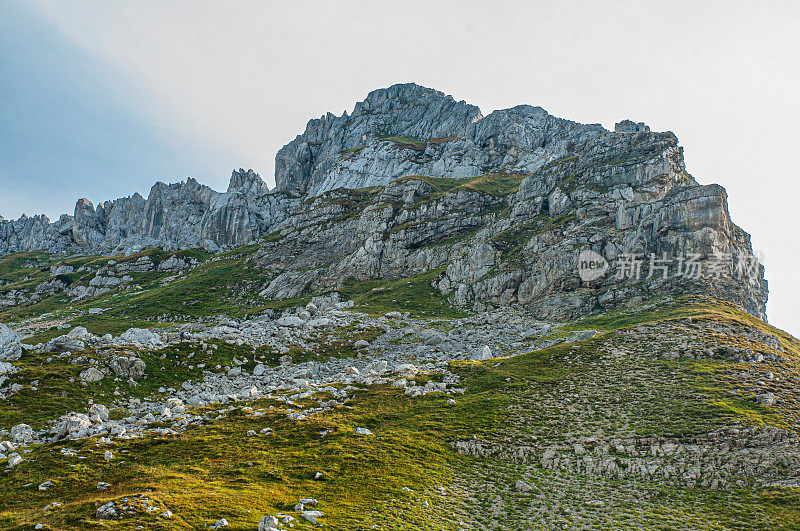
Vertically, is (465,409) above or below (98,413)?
above

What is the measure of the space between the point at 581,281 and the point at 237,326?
67640 mm

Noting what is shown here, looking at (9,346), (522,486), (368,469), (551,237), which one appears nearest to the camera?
(522,486)

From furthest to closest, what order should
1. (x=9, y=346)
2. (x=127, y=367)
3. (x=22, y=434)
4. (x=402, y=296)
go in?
(x=402, y=296) → (x=127, y=367) → (x=9, y=346) → (x=22, y=434)

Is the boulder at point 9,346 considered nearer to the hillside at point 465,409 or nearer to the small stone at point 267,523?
the hillside at point 465,409

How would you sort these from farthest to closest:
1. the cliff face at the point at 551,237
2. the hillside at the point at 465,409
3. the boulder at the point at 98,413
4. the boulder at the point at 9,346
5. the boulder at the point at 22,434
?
1. the cliff face at the point at 551,237
2. the boulder at the point at 9,346
3. the boulder at the point at 98,413
4. the boulder at the point at 22,434
5. the hillside at the point at 465,409

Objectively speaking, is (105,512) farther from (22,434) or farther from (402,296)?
(402,296)

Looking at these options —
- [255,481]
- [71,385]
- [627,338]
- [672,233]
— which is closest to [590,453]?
[255,481]

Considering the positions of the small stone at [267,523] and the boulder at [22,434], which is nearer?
the small stone at [267,523]

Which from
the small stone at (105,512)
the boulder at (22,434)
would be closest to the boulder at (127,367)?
the boulder at (22,434)

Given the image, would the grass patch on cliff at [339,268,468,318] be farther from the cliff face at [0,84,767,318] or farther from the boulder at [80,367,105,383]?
the boulder at [80,367,105,383]

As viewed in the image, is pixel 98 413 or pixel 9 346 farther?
pixel 9 346

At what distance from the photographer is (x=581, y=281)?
82.5 metres

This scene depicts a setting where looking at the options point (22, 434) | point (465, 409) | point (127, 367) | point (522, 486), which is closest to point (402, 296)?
point (127, 367)

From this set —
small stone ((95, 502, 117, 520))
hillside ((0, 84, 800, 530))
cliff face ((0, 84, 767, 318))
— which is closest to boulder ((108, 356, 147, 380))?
hillside ((0, 84, 800, 530))
